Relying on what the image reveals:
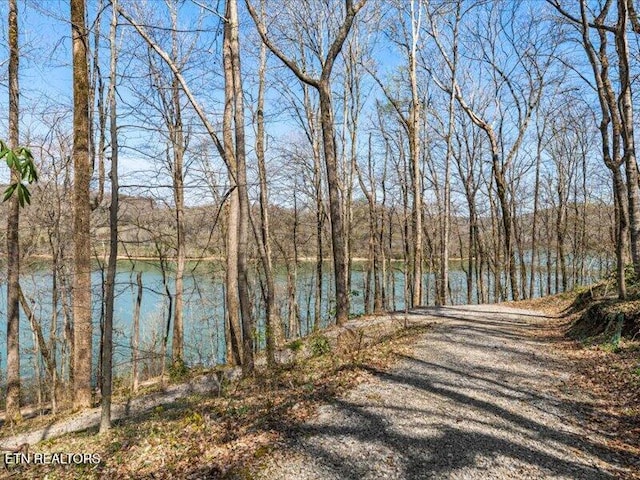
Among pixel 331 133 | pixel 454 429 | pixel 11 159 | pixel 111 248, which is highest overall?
pixel 331 133

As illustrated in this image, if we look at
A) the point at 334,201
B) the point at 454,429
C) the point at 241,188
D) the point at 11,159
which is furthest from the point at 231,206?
the point at 11,159

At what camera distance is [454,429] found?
3.93 metres

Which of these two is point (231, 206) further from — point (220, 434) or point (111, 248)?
point (220, 434)

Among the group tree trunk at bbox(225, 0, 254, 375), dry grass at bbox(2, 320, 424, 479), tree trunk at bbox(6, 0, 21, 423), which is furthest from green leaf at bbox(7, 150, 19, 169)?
tree trunk at bbox(6, 0, 21, 423)

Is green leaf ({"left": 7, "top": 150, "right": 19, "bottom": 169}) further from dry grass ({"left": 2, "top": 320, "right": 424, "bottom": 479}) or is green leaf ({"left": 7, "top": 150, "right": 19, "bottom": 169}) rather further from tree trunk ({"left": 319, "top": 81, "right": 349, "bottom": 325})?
tree trunk ({"left": 319, "top": 81, "right": 349, "bottom": 325})

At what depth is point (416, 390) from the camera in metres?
4.98

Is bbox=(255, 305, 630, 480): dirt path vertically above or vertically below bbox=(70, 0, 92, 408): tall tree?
below

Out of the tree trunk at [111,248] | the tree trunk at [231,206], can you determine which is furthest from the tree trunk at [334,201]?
the tree trunk at [111,248]

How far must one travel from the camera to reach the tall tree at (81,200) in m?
6.94

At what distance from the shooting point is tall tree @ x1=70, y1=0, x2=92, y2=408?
6941 mm

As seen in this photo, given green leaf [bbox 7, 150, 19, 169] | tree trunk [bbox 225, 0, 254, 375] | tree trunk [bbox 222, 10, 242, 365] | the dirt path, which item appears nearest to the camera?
green leaf [bbox 7, 150, 19, 169]

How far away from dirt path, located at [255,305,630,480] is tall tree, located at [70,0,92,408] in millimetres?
5051

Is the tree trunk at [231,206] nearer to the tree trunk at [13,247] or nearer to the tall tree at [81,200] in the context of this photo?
the tall tree at [81,200]

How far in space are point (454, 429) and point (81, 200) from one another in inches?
271
